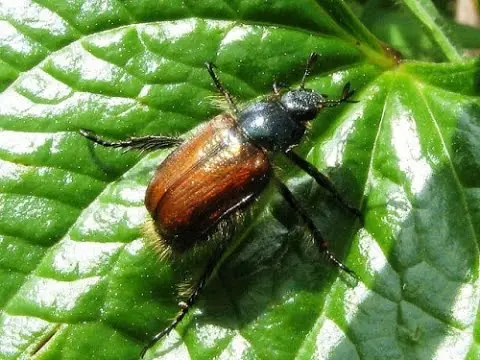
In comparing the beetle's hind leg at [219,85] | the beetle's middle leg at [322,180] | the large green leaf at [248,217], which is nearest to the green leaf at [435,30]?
the large green leaf at [248,217]

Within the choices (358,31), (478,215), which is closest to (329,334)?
(478,215)

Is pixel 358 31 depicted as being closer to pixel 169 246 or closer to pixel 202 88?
pixel 202 88

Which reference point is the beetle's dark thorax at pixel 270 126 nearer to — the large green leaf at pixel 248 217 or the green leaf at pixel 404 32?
the large green leaf at pixel 248 217

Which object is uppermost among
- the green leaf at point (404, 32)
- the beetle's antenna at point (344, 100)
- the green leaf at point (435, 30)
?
the green leaf at point (435, 30)

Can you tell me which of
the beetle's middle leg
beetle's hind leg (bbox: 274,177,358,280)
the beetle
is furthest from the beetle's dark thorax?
beetle's hind leg (bbox: 274,177,358,280)

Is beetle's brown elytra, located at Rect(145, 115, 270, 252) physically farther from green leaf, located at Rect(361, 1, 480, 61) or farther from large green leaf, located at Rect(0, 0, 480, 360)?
green leaf, located at Rect(361, 1, 480, 61)

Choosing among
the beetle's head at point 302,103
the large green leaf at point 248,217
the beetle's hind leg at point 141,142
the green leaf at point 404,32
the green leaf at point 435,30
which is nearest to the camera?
the large green leaf at point 248,217

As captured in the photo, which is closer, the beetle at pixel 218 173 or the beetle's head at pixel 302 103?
the beetle at pixel 218 173
